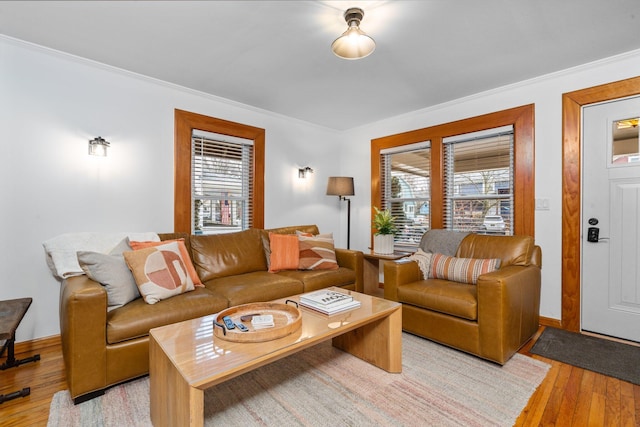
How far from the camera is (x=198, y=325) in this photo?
1684 mm

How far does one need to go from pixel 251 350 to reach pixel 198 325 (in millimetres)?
471

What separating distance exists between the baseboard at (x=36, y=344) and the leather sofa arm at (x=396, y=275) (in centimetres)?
284

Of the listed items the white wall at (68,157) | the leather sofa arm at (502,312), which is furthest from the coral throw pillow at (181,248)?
the leather sofa arm at (502,312)

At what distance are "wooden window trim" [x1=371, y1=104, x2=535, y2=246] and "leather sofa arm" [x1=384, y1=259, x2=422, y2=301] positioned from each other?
1.13 m

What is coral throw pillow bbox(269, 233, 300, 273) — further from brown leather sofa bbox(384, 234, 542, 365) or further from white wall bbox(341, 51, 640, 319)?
white wall bbox(341, 51, 640, 319)

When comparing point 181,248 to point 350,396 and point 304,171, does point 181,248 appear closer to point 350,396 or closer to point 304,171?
point 350,396

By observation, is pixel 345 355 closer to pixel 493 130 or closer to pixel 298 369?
pixel 298 369

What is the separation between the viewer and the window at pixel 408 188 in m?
3.90

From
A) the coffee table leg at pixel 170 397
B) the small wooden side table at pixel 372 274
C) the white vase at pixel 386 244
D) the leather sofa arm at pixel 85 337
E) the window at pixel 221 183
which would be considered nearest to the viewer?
the coffee table leg at pixel 170 397

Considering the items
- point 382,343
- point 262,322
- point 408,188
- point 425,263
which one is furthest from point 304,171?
point 262,322

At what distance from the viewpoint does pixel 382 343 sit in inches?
81.0

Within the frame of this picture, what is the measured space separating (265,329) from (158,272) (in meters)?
1.09

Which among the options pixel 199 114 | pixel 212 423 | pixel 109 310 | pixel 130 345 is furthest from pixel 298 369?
pixel 199 114

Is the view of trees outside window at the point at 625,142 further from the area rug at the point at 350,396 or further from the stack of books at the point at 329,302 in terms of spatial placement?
the stack of books at the point at 329,302
